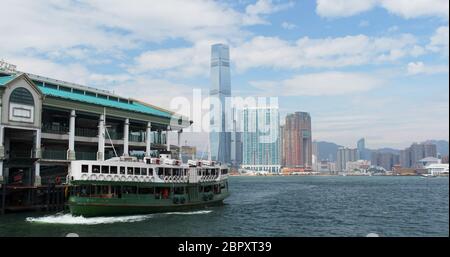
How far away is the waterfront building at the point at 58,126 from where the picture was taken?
59.1m

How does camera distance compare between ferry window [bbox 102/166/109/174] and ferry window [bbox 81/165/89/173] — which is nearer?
ferry window [bbox 81/165/89/173]

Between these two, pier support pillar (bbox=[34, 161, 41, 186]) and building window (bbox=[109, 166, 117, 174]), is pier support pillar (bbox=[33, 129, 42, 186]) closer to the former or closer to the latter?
pier support pillar (bbox=[34, 161, 41, 186])

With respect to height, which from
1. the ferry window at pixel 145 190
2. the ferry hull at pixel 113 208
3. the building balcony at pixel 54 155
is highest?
the building balcony at pixel 54 155

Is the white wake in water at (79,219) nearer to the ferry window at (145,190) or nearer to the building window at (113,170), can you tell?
the ferry window at (145,190)

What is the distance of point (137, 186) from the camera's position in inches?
2111

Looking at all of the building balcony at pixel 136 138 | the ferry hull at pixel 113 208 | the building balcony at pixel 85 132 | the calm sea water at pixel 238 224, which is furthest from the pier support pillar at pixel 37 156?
the building balcony at pixel 136 138

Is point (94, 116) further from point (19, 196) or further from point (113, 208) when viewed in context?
point (113, 208)

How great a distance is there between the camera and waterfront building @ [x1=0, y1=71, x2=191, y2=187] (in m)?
59.1

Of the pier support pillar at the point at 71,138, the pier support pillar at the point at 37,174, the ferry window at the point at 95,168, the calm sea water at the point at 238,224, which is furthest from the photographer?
the pier support pillar at the point at 71,138

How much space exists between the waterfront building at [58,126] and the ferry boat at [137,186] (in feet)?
23.7

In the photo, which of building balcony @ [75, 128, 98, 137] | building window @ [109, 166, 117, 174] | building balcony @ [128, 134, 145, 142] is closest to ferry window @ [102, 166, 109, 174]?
building window @ [109, 166, 117, 174]
